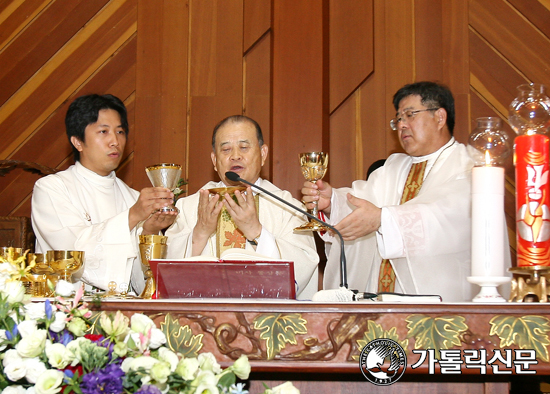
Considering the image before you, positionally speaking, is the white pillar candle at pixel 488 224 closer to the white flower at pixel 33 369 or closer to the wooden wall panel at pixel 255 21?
the white flower at pixel 33 369

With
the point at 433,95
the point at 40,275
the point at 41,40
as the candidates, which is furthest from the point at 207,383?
the point at 41,40

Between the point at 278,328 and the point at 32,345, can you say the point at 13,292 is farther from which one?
the point at 278,328

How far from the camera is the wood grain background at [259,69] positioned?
4.69 m

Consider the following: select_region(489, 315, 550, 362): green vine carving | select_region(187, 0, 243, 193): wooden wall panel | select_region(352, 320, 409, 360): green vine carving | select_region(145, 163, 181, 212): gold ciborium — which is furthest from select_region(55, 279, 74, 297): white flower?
select_region(187, 0, 243, 193): wooden wall panel

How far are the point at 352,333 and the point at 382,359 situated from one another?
112mm

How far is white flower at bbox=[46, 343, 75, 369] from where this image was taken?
1.36 m

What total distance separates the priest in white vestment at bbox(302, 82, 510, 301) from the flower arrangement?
161 centimetres

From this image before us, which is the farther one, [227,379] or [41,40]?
[41,40]

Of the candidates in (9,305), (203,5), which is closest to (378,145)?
(203,5)

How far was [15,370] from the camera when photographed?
140cm

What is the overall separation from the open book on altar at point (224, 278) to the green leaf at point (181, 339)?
260 millimetres

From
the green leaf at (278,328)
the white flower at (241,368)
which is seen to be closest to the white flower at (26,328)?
the white flower at (241,368)

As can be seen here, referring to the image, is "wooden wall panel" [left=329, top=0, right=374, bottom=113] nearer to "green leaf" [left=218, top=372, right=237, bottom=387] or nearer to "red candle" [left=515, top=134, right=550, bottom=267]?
"red candle" [left=515, top=134, right=550, bottom=267]

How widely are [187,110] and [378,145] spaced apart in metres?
1.48
